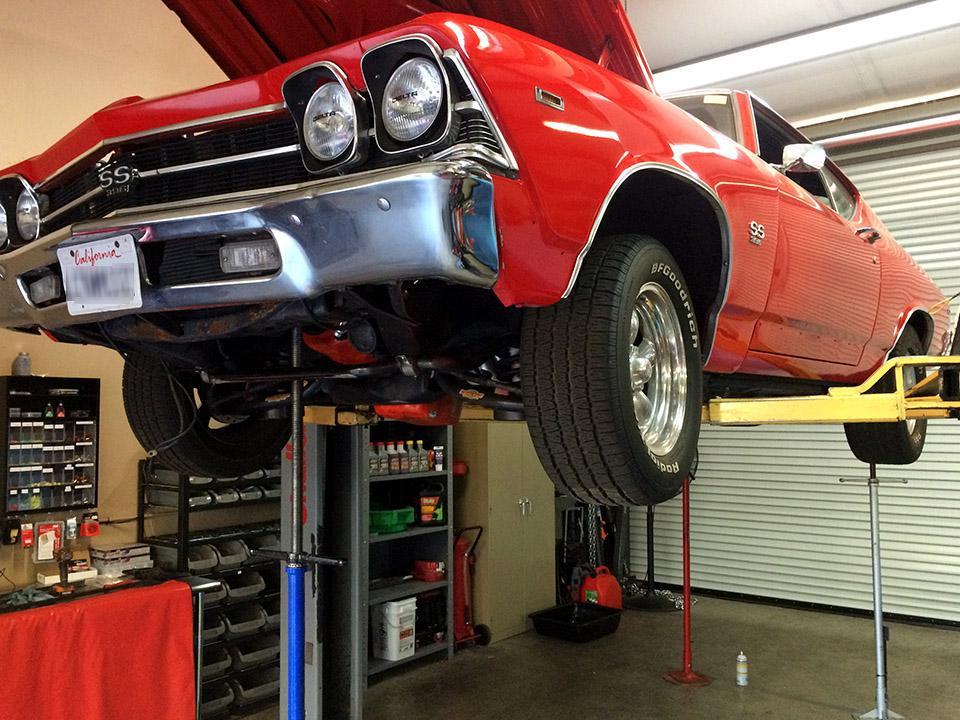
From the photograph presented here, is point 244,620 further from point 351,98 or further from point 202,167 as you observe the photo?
point 351,98

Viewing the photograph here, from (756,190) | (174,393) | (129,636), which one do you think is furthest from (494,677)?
(756,190)

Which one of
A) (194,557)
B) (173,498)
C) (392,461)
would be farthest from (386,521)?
(173,498)

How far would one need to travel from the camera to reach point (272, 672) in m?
5.07

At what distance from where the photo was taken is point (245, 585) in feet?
16.1

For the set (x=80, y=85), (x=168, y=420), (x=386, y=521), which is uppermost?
(x=80, y=85)

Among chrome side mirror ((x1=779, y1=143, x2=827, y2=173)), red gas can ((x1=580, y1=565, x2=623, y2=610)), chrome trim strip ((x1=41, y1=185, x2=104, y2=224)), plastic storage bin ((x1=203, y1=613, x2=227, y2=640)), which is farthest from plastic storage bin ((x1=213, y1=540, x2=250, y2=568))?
chrome side mirror ((x1=779, y1=143, x2=827, y2=173))

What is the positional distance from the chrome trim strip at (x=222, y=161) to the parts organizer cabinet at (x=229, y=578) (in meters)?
3.17

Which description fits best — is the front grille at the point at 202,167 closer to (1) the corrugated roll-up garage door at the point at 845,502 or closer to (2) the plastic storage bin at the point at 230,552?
(2) the plastic storage bin at the point at 230,552

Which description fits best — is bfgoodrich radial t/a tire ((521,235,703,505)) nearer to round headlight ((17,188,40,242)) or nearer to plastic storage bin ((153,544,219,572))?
round headlight ((17,188,40,242))

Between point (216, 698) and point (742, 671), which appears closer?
point (216, 698)

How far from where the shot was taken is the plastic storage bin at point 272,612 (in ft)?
16.1

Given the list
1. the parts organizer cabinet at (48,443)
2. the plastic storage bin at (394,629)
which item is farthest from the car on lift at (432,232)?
the plastic storage bin at (394,629)

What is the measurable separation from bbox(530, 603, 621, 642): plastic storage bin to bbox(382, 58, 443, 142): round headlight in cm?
527

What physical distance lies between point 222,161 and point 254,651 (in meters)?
4.03
